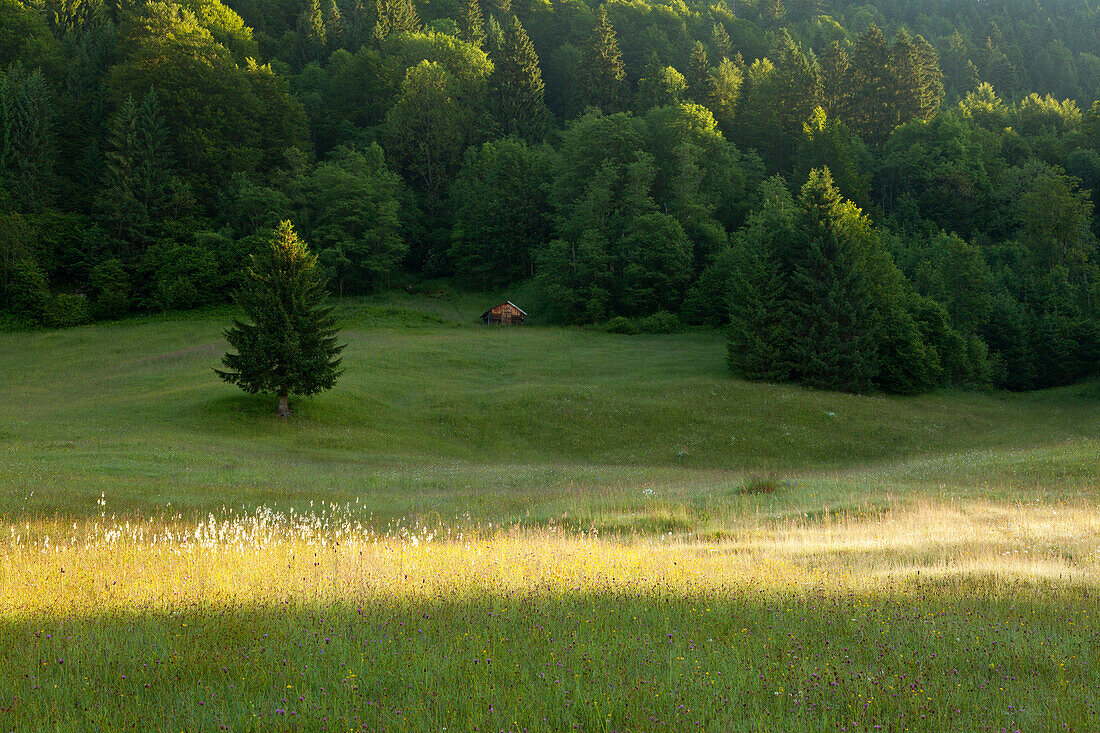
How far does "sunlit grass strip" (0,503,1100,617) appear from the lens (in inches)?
322

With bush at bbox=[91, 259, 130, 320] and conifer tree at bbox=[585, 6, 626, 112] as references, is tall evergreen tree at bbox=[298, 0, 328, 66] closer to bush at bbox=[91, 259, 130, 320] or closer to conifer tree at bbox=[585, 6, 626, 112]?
conifer tree at bbox=[585, 6, 626, 112]

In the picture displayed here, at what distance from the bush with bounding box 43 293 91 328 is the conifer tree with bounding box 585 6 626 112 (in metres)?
80.4

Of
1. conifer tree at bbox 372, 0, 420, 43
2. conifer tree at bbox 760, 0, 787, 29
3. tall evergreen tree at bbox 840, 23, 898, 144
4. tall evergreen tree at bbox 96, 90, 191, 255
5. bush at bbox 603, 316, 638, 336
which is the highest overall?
conifer tree at bbox 760, 0, 787, 29

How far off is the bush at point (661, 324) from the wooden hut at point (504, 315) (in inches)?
577

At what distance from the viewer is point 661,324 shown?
79.6m

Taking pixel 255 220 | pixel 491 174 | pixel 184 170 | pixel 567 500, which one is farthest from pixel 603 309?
pixel 567 500

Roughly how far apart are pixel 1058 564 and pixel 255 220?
93.9 meters

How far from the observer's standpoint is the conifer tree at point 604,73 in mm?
122562

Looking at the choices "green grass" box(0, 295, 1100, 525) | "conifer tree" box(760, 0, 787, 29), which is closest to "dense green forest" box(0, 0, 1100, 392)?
"green grass" box(0, 295, 1100, 525)

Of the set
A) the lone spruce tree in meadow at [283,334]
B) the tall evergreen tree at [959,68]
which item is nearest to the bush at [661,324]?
the lone spruce tree in meadow at [283,334]

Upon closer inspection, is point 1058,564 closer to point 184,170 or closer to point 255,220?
point 255,220

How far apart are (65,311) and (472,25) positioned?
3720 inches

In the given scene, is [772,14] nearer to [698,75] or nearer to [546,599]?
[698,75]

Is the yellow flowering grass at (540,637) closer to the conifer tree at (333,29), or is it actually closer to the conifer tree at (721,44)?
the conifer tree at (721,44)
